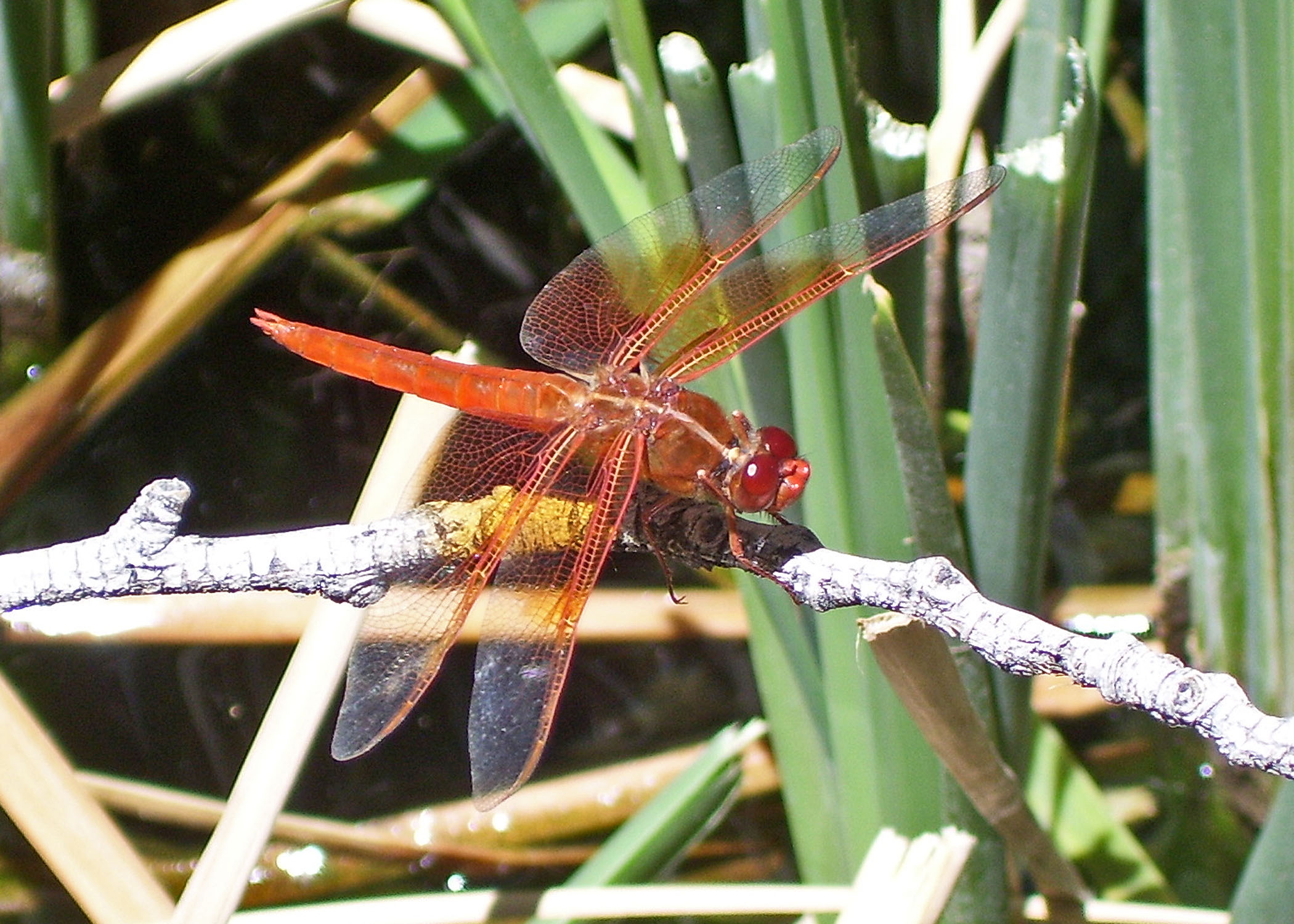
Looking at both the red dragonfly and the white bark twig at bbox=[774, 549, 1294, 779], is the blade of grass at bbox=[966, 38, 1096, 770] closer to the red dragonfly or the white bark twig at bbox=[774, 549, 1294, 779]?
the red dragonfly

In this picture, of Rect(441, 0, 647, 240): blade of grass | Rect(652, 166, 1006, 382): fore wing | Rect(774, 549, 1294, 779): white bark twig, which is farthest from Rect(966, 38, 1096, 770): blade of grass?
Rect(441, 0, 647, 240): blade of grass

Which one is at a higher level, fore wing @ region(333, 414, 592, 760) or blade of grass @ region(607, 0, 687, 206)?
blade of grass @ region(607, 0, 687, 206)

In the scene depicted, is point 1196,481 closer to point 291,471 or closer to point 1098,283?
point 1098,283

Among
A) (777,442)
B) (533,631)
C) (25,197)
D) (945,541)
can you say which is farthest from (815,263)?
(25,197)

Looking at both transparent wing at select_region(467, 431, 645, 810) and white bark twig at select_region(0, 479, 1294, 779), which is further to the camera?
transparent wing at select_region(467, 431, 645, 810)

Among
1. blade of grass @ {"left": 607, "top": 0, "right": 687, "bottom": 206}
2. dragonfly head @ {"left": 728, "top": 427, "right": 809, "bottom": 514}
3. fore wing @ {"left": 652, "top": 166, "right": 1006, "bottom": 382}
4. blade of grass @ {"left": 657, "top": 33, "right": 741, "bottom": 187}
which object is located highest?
blade of grass @ {"left": 607, "top": 0, "right": 687, "bottom": 206}

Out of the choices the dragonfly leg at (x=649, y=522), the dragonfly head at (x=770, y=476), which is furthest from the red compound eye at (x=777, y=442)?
the dragonfly leg at (x=649, y=522)

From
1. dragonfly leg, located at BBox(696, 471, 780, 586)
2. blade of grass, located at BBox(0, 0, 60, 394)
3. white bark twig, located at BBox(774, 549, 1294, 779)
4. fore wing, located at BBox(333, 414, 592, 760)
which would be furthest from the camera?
blade of grass, located at BBox(0, 0, 60, 394)

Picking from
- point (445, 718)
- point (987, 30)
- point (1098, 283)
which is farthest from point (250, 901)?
point (1098, 283)
